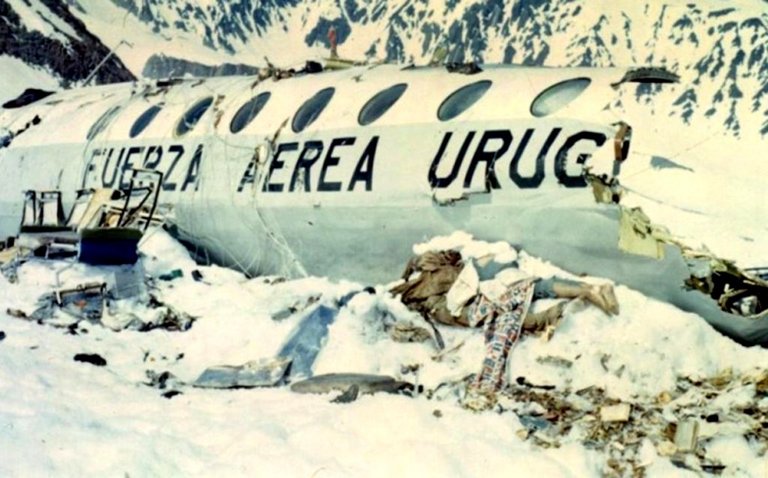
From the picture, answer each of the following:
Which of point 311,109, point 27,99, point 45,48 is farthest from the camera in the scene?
point 45,48

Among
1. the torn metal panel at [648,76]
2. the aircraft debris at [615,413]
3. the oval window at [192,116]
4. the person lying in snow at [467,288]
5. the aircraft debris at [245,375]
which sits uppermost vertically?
the torn metal panel at [648,76]

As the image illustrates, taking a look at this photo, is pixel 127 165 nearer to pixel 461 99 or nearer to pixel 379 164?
pixel 379 164

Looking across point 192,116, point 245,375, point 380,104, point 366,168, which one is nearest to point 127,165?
point 192,116

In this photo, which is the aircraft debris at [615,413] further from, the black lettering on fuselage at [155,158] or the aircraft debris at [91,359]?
the black lettering on fuselage at [155,158]

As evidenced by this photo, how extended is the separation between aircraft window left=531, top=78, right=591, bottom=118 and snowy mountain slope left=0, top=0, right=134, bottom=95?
136 feet

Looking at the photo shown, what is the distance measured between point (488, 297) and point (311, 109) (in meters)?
4.94

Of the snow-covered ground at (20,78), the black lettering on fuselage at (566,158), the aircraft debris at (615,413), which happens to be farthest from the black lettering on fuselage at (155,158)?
the snow-covered ground at (20,78)

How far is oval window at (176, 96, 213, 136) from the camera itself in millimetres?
15062

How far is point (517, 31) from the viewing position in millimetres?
113188

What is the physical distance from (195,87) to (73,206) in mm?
3345

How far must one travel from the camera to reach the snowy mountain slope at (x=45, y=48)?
49031 millimetres

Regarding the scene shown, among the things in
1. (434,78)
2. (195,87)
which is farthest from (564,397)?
(195,87)

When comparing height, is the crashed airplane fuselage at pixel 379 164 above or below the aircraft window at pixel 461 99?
below

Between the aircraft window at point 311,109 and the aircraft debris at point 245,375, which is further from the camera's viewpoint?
the aircraft window at point 311,109
